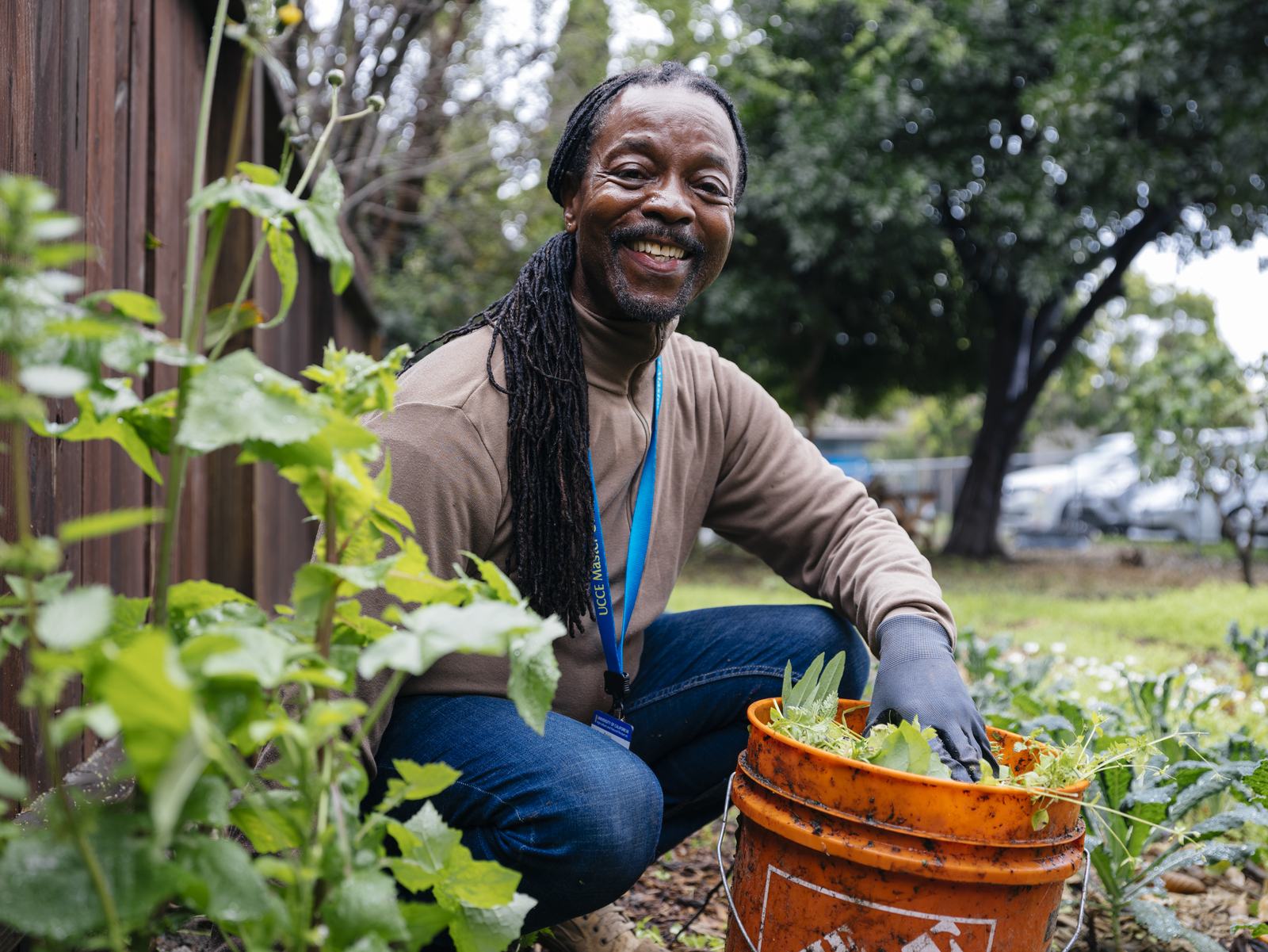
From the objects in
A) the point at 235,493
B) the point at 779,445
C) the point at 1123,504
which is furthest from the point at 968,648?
the point at 1123,504

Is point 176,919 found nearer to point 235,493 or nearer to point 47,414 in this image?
point 47,414

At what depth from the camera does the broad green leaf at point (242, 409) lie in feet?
2.53

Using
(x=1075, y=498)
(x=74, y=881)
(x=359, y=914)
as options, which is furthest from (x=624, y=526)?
(x=1075, y=498)

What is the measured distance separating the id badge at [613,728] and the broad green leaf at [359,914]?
3.35 ft

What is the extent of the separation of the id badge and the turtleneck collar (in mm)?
643

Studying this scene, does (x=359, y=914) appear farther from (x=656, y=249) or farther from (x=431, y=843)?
(x=656, y=249)

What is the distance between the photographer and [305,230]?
85 centimetres

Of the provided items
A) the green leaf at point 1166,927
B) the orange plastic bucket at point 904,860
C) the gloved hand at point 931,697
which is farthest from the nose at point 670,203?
the green leaf at point 1166,927

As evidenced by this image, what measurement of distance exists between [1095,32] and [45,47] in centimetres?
874

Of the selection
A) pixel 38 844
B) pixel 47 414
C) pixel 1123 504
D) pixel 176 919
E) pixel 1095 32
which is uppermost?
pixel 1095 32

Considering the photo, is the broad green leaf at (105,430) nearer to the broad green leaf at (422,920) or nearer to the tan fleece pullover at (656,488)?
the broad green leaf at (422,920)

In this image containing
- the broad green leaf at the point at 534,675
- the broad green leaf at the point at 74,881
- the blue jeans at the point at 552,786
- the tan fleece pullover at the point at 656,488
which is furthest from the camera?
the tan fleece pullover at the point at 656,488

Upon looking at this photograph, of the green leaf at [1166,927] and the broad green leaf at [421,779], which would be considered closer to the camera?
the broad green leaf at [421,779]

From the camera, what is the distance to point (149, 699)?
60 centimetres
